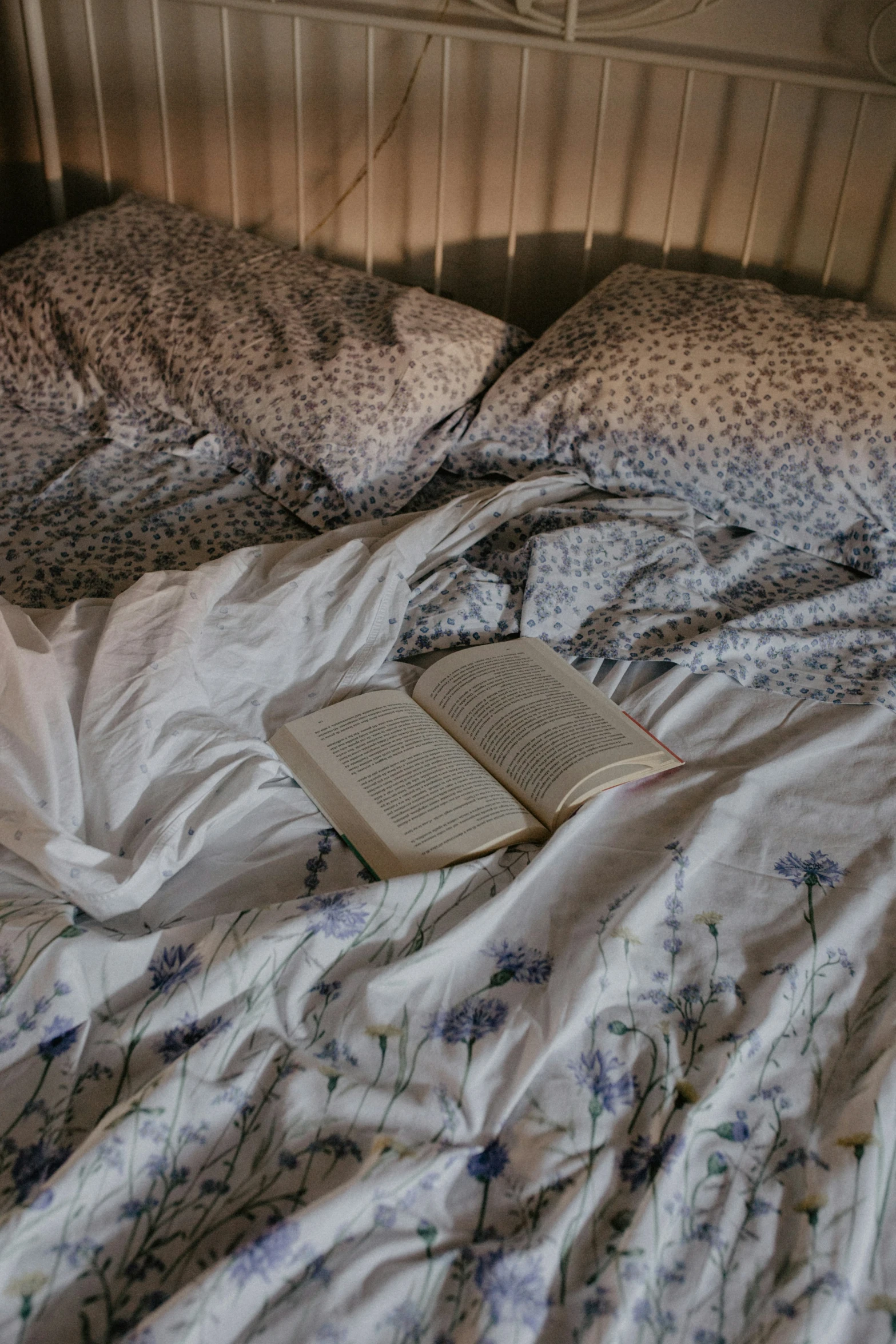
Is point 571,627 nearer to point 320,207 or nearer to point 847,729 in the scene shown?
point 847,729

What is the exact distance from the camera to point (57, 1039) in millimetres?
727

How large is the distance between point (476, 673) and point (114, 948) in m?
0.49

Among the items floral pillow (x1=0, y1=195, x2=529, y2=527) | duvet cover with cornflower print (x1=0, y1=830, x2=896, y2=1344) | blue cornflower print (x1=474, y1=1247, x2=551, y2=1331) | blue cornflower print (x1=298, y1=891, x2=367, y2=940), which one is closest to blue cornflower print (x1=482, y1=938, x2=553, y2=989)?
duvet cover with cornflower print (x1=0, y1=830, x2=896, y2=1344)

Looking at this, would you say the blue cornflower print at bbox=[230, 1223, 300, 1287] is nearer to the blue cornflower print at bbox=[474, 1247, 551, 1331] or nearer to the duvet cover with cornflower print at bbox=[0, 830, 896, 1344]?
the duvet cover with cornflower print at bbox=[0, 830, 896, 1344]

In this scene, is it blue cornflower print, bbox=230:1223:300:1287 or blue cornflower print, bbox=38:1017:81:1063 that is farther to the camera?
blue cornflower print, bbox=38:1017:81:1063

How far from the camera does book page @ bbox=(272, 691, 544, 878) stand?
903 millimetres

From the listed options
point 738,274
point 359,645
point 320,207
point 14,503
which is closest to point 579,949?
point 359,645

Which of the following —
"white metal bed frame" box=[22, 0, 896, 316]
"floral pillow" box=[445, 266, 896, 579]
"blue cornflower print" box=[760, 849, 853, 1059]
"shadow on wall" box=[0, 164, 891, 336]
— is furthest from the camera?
"shadow on wall" box=[0, 164, 891, 336]

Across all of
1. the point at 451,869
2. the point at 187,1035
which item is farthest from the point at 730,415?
the point at 187,1035

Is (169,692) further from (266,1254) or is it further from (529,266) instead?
(529,266)

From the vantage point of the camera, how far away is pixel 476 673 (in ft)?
3.66

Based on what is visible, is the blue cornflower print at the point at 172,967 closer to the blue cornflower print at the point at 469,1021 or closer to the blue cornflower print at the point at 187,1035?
the blue cornflower print at the point at 187,1035

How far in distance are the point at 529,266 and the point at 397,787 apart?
143cm

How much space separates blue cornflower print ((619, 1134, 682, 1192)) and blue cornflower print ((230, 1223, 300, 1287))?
215mm
